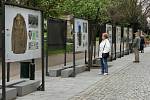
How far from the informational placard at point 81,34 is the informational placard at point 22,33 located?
5733mm

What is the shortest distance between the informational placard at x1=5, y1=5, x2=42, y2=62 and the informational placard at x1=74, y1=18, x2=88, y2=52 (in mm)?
5733

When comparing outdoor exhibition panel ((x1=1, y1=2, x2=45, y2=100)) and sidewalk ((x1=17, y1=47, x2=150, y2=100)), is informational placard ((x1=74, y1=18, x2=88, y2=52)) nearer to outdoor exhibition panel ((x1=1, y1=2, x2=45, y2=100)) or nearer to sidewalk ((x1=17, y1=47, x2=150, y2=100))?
sidewalk ((x1=17, y1=47, x2=150, y2=100))

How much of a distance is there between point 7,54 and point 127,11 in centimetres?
4478

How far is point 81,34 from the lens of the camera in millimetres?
19984

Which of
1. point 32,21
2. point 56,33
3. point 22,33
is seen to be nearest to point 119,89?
point 32,21

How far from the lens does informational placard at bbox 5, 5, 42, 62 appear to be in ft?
36.0

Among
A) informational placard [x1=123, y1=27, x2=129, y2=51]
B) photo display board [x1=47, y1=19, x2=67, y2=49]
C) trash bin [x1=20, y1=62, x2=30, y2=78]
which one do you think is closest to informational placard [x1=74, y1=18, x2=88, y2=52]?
photo display board [x1=47, y1=19, x2=67, y2=49]

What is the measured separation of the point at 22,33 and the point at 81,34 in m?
8.20

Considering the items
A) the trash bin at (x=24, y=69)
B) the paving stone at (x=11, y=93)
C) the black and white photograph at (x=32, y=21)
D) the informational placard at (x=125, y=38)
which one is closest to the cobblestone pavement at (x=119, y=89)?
the paving stone at (x=11, y=93)

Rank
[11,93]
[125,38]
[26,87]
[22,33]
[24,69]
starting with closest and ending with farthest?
[11,93], [22,33], [26,87], [24,69], [125,38]

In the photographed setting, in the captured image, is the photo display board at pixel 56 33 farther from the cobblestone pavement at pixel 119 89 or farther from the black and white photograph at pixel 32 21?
the black and white photograph at pixel 32 21

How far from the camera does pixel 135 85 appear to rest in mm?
15781

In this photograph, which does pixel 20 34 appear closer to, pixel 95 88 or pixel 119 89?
pixel 95 88

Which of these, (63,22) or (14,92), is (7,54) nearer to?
(14,92)
